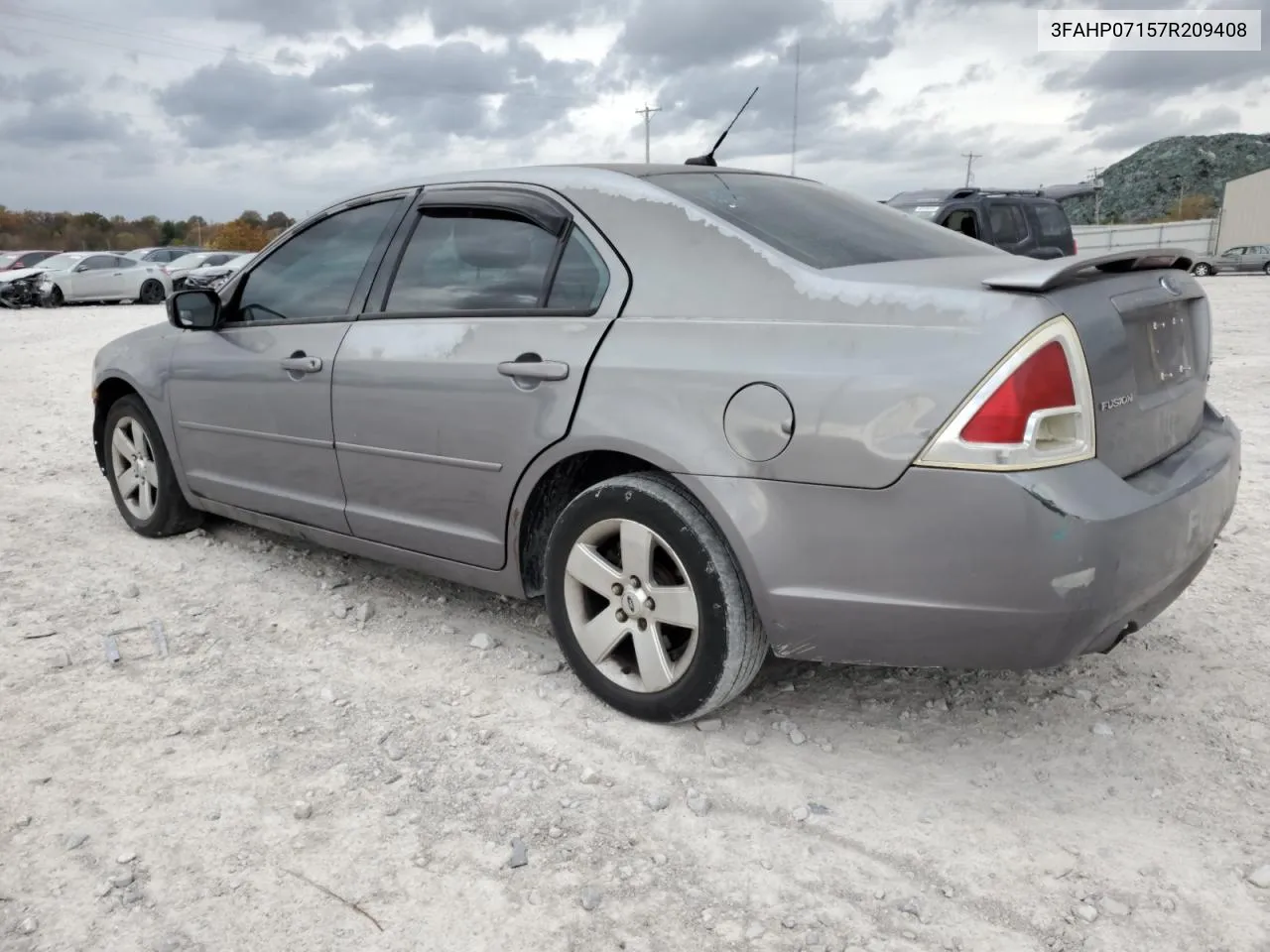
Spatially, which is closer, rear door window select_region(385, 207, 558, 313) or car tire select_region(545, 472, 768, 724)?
car tire select_region(545, 472, 768, 724)

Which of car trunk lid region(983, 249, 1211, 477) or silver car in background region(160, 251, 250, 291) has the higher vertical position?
silver car in background region(160, 251, 250, 291)

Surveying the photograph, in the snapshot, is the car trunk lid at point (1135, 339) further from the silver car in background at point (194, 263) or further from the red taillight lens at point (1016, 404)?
the silver car in background at point (194, 263)

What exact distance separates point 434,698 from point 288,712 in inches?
17.1

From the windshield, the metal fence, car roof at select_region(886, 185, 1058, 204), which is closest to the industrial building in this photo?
the metal fence

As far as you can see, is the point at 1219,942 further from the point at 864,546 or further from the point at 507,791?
the point at 507,791

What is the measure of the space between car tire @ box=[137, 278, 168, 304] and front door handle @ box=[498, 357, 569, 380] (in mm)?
25955

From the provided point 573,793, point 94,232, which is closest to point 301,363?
point 573,793

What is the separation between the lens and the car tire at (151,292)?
2577 centimetres

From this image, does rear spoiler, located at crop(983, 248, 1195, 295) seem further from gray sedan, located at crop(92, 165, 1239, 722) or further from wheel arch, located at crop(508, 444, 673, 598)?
wheel arch, located at crop(508, 444, 673, 598)

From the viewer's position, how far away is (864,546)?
2.39 metres

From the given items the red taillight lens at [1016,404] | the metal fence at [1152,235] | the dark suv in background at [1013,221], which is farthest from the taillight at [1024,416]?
the metal fence at [1152,235]

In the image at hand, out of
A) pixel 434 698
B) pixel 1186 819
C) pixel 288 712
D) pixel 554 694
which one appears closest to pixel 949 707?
pixel 1186 819

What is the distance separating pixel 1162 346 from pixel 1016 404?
73 centimetres

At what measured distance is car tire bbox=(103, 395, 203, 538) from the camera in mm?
4660
